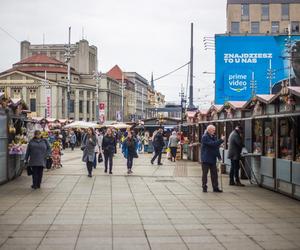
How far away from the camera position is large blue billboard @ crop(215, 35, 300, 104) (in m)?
31.4

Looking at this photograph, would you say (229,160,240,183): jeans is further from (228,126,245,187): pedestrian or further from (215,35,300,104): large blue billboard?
(215,35,300,104): large blue billboard

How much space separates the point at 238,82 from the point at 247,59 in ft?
4.43

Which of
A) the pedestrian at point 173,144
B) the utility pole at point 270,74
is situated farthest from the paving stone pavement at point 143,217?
the utility pole at point 270,74

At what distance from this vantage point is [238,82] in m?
31.6

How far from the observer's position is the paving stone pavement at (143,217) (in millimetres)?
8031

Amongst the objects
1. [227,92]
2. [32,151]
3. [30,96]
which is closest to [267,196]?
[32,151]

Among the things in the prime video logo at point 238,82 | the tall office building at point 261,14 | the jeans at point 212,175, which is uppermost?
the tall office building at point 261,14

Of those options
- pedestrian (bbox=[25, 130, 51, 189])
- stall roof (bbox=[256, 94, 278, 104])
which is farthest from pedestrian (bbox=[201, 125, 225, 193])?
pedestrian (bbox=[25, 130, 51, 189])

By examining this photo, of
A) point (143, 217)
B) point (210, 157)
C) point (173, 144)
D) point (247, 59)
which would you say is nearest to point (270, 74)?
point (247, 59)

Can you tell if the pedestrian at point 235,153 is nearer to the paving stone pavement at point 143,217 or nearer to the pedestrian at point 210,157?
the paving stone pavement at point 143,217

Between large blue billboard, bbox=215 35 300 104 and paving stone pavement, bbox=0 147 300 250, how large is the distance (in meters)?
16.0

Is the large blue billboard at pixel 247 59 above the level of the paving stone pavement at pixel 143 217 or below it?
above

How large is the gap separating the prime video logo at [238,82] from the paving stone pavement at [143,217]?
630 inches

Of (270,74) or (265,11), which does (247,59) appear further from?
(265,11)
